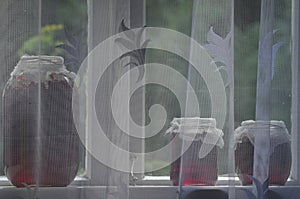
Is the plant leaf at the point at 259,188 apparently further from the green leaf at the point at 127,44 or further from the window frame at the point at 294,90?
the green leaf at the point at 127,44

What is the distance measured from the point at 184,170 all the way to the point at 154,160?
6 cm

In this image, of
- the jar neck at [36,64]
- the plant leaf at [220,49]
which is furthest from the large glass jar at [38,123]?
the plant leaf at [220,49]

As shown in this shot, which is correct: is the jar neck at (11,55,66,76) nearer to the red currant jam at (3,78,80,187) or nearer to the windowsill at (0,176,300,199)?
the red currant jam at (3,78,80,187)

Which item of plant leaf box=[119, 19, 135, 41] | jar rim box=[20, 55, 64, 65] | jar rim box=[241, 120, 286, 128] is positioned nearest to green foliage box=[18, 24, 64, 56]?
jar rim box=[20, 55, 64, 65]

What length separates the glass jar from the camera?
102 cm

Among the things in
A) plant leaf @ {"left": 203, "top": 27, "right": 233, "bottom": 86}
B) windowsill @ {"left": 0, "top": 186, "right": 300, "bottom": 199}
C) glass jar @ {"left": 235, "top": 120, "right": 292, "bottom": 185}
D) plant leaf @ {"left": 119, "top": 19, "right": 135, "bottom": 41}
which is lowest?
windowsill @ {"left": 0, "top": 186, "right": 300, "bottom": 199}

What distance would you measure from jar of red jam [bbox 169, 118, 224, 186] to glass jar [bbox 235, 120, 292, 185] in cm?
4

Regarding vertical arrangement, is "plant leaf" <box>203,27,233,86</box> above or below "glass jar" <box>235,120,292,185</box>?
above

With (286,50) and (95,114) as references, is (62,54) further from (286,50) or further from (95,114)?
(286,50)

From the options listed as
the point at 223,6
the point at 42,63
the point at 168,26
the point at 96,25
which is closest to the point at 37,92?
the point at 42,63

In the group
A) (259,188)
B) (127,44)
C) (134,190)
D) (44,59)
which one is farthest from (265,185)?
(44,59)

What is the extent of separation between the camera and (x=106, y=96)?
100 cm

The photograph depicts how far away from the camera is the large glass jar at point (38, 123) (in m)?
0.99

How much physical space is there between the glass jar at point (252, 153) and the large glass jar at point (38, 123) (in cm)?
31
